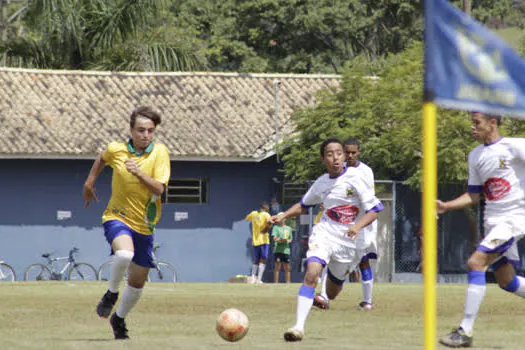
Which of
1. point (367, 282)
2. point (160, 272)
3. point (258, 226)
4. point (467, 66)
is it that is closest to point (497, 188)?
point (467, 66)

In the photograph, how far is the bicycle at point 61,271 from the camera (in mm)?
33594

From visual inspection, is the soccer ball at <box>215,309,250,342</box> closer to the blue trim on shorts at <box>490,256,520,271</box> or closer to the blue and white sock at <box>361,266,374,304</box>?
the blue trim on shorts at <box>490,256,520,271</box>

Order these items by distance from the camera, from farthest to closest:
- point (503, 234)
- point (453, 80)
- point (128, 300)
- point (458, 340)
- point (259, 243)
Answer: point (259, 243)
point (128, 300)
point (503, 234)
point (458, 340)
point (453, 80)

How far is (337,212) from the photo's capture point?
1270cm

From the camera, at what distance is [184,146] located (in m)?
34.7

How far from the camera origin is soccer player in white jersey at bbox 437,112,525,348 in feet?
35.6

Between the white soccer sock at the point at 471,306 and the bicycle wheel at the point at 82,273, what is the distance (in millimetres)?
23921

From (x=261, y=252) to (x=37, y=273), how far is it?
20.6 feet

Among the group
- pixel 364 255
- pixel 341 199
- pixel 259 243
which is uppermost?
pixel 341 199

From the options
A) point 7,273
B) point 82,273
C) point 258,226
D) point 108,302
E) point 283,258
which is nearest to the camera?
point 108,302

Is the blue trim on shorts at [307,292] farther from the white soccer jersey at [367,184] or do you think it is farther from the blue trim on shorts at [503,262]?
the white soccer jersey at [367,184]

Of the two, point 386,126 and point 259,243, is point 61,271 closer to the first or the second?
point 259,243

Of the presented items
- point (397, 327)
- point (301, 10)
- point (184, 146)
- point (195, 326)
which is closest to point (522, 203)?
point (397, 327)

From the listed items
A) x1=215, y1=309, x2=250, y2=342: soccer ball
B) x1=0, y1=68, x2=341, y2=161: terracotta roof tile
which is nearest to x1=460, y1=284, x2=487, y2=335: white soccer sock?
x1=215, y1=309, x2=250, y2=342: soccer ball
